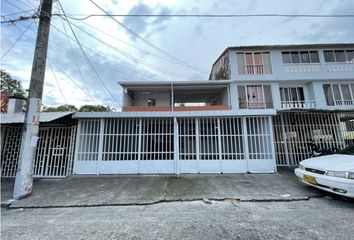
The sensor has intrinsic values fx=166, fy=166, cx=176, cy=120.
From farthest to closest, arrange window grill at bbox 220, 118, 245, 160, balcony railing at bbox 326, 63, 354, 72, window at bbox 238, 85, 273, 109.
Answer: window at bbox 238, 85, 273, 109, balcony railing at bbox 326, 63, 354, 72, window grill at bbox 220, 118, 245, 160

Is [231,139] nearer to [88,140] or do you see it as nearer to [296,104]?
[88,140]

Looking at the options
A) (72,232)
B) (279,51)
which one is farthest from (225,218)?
(279,51)

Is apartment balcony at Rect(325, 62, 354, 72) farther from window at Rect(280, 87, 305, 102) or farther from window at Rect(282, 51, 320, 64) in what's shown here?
window at Rect(280, 87, 305, 102)

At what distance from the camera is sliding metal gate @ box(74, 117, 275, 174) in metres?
7.38

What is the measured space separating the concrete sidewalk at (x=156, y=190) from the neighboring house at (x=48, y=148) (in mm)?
717

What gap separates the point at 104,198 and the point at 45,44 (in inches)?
211

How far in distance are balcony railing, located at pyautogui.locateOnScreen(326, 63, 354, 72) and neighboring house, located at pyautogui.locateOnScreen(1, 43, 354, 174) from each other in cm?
6

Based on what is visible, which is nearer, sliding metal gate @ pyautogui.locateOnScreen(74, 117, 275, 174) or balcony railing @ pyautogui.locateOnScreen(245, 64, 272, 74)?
sliding metal gate @ pyautogui.locateOnScreen(74, 117, 275, 174)

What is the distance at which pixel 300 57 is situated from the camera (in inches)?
481

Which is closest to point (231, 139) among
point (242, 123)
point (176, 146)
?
point (242, 123)

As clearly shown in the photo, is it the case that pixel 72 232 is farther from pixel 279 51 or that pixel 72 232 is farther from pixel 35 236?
pixel 279 51

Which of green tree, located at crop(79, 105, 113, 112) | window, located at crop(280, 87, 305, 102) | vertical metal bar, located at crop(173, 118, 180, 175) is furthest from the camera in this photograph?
green tree, located at crop(79, 105, 113, 112)

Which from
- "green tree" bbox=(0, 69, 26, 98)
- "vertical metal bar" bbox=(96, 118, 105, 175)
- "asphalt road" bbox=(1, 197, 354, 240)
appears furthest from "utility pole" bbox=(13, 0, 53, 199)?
"green tree" bbox=(0, 69, 26, 98)

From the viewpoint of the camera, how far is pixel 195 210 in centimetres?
387
